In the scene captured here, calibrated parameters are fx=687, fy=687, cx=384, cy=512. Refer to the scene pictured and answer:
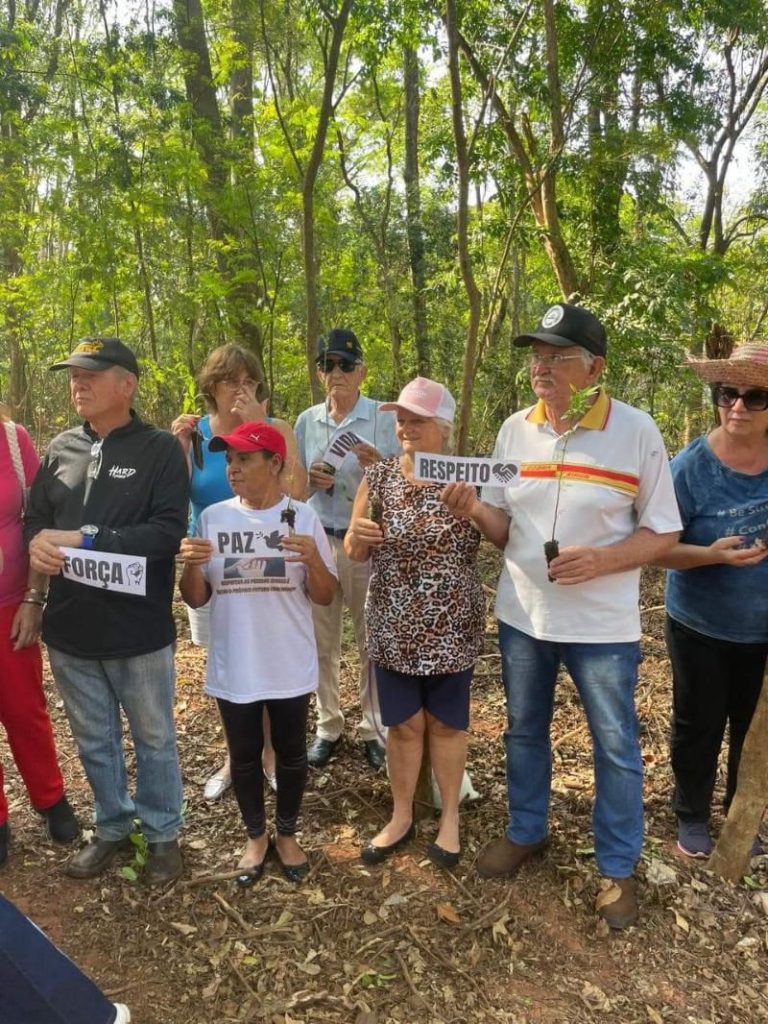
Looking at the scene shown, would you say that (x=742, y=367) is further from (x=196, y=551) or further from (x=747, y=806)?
(x=196, y=551)

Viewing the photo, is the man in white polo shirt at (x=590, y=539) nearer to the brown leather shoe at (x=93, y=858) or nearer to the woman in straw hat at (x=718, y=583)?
the woman in straw hat at (x=718, y=583)

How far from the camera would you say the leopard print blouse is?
3.00m

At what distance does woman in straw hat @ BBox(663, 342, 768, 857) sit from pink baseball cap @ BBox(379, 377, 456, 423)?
1112mm

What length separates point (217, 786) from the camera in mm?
3883

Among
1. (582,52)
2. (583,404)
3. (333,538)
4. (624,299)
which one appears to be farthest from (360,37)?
(583,404)

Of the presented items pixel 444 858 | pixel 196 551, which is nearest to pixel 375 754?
pixel 444 858

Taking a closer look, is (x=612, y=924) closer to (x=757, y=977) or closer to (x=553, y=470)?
(x=757, y=977)

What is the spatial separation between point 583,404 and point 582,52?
632 centimetres

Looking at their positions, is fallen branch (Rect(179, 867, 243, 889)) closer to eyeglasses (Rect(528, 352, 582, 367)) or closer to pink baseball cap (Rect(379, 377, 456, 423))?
pink baseball cap (Rect(379, 377, 456, 423))

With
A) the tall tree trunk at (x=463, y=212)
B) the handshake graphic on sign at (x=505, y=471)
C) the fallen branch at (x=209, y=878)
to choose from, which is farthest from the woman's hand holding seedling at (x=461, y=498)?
the fallen branch at (x=209, y=878)

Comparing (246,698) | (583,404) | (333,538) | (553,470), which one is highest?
(583,404)

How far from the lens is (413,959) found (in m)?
2.76

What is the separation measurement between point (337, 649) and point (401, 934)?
65.8 inches

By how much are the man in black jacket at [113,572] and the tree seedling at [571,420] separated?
1585 millimetres
